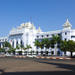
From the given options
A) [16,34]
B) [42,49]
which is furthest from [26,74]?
[16,34]

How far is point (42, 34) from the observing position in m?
90.4

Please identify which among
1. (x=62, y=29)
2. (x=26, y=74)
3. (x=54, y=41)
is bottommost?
(x=26, y=74)

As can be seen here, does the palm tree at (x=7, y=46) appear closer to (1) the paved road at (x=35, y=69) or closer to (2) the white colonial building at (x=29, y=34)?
(2) the white colonial building at (x=29, y=34)

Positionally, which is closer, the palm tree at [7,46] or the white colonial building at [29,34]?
the white colonial building at [29,34]

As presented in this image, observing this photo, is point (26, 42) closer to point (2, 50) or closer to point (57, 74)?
point (2, 50)

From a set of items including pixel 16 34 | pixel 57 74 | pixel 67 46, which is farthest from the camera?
pixel 16 34

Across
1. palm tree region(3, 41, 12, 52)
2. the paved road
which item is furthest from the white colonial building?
the paved road

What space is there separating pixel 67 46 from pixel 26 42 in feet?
121

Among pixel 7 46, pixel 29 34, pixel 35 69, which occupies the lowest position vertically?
pixel 35 69

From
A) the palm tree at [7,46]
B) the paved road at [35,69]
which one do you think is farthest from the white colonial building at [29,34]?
the paved road at [35,69]

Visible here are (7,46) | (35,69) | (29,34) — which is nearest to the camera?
(35,69)

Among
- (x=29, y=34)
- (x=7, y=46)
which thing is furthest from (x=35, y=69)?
(x=7, y=46)

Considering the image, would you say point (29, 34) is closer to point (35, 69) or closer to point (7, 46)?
point (7, 46)

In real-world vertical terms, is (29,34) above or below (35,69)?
above
